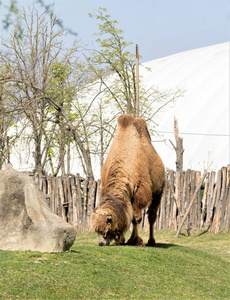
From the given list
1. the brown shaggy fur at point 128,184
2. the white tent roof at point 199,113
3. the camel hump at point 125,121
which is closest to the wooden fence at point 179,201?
the brown shaggy fur at point 128,184

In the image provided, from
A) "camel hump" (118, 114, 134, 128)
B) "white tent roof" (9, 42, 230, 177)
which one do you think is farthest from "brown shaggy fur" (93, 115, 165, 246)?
"white tent roof" (9, 42, 230, 177)

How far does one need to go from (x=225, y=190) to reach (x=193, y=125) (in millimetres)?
15512

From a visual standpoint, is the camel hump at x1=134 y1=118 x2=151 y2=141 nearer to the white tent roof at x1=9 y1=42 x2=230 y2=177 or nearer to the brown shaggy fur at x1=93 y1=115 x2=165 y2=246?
the brown shaggy fur at x1=93 y1=115 x2=165 y2=246

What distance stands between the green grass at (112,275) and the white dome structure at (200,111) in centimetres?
1615

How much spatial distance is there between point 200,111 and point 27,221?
23728 mm

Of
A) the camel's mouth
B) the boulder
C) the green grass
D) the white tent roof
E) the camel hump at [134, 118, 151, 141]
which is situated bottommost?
the green grass

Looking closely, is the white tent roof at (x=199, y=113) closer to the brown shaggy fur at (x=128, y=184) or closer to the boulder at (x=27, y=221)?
the brown shaggy fur at (x=128, y=184)

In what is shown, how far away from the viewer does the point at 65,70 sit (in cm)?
1973

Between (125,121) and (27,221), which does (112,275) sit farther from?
(125,121)

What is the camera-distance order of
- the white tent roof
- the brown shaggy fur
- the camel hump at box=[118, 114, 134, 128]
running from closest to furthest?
the brown shaggy fur, the camel hump at box=[118, 114, 134, 128], the white tent roof

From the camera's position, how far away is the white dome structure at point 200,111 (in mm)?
28047

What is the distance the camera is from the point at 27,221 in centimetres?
791

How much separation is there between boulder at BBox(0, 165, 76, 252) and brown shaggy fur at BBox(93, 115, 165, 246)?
85cm

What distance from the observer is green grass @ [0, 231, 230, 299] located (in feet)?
21.1
